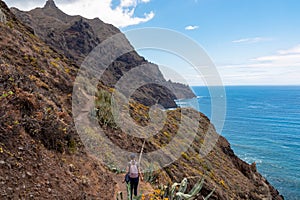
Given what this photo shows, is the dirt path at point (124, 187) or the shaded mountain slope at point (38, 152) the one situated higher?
the shaded mountain slope at point (38, 152)

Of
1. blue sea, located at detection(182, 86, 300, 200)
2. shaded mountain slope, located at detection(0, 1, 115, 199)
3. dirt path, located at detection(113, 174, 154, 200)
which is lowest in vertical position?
blue sea, located at detection(182, 86, 300, 200)

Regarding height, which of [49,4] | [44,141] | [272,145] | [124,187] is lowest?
[272,145]

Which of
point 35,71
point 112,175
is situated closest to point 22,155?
point 112,175

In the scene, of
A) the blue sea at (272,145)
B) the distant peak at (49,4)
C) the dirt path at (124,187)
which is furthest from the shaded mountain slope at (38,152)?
the distant peak at (49,4)

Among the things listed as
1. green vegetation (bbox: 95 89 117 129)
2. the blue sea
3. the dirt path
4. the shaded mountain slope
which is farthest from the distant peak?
the dirt path

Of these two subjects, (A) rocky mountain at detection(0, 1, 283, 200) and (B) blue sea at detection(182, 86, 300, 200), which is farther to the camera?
(B) blue sea at detection(182, 86, 300, 200)

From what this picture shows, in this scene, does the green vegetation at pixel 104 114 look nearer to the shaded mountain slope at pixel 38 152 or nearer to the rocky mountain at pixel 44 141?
the rocky mountain at pixel 44 141

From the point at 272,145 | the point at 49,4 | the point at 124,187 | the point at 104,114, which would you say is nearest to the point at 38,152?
the point at 124,187

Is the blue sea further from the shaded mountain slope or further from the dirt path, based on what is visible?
the shaded mountain slope

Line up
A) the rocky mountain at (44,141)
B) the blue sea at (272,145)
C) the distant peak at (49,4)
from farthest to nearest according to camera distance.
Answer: the distant peak at (49,4)
the blue sea at (272,145)
the rocky mountain at (44,141)

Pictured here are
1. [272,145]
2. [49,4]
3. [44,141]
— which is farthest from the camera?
[49,4]

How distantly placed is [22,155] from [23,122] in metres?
1.32

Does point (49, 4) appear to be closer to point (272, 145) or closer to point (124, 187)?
point (272, 145)

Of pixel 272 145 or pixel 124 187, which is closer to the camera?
pixel 124 187
